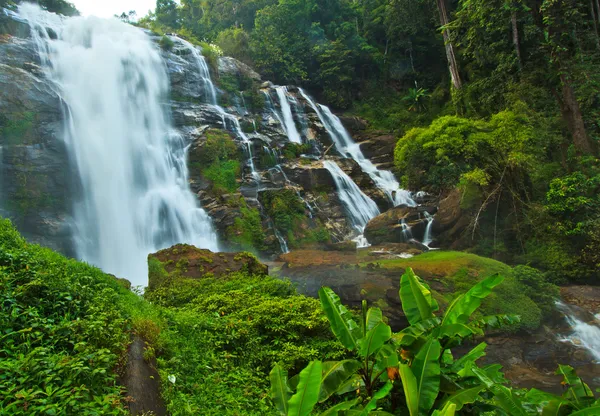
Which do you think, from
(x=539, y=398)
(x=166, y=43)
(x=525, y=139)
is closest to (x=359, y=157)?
(x=525, y=139)

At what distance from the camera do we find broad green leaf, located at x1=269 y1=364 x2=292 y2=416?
2.33 meters

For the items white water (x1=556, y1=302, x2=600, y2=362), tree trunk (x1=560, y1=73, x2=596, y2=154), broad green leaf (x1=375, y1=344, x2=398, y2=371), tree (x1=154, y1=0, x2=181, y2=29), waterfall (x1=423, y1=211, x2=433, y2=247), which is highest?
tree (x1=154, y1=0, x2=181, y2=29)

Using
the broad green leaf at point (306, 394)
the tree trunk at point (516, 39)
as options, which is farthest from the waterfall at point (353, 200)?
the broad green leaf at point (306, 394)

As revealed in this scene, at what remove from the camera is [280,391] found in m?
Result: 2.39

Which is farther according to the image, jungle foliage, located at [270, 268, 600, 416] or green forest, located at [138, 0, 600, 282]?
green forest, located at [138, 0, 600, 282]

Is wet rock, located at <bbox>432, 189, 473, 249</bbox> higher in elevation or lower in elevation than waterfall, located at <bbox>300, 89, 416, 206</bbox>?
lower

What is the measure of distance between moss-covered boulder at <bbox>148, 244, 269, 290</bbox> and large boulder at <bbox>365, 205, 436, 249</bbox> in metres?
7.73

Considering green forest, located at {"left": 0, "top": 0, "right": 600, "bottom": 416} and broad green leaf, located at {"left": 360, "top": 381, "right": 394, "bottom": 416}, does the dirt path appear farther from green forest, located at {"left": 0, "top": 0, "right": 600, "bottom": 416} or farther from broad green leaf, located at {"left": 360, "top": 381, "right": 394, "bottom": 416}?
broad green leaf, located at {"left": 360, "top": 381, "right": 394, "bottom": 416}

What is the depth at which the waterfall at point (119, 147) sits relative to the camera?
14.7 metres

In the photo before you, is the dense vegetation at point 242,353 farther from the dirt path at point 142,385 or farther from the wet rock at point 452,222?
the wet rock at point 452,222

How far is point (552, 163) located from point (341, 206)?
352 inches

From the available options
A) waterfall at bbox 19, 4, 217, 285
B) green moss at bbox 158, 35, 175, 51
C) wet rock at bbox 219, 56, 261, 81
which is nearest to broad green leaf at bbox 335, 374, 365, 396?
waterfall at bbox 19, 4, 217, 285

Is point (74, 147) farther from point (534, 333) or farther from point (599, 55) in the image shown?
point (599, 55)

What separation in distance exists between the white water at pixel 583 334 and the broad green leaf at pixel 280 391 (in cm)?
783
